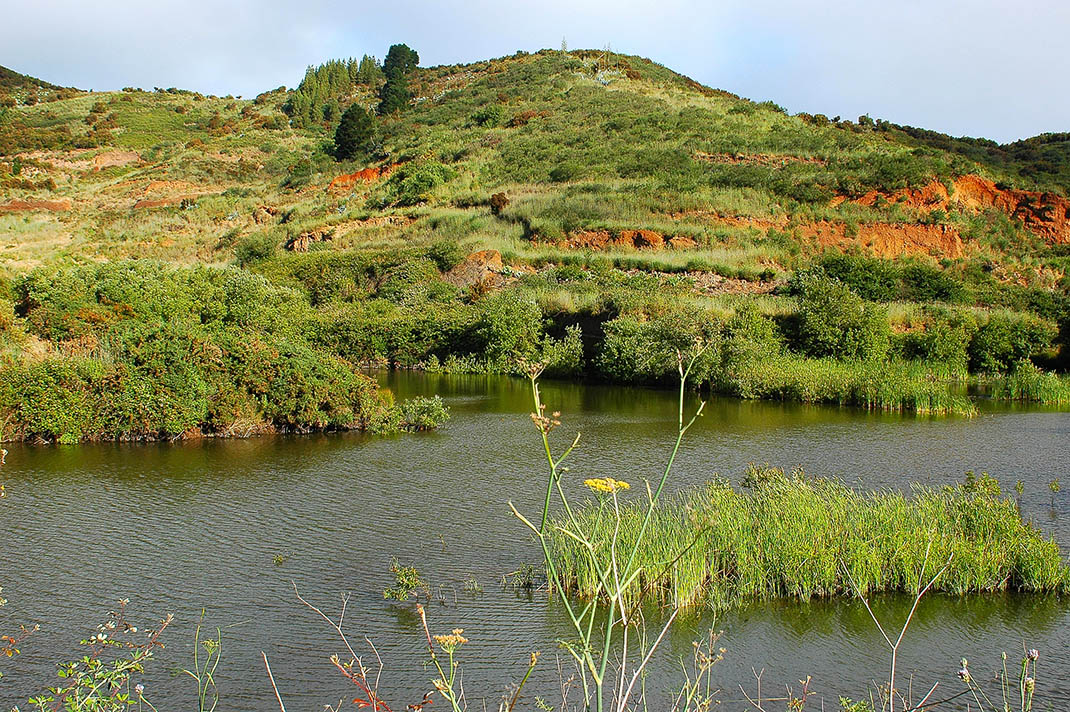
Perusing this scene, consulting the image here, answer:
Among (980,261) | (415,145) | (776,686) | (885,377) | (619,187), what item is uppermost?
(415,145)

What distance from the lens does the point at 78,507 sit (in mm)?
11523

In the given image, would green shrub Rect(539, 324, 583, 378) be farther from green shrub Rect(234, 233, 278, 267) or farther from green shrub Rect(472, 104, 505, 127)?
green shrub Rect(472, 104, 505, 127)

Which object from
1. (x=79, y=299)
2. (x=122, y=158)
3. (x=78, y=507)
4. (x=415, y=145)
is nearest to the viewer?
(x=78, y=507)

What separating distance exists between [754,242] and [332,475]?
29468mm

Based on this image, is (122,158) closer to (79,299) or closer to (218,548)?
(79,299)

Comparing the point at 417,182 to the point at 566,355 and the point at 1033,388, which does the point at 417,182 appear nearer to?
the point at 566,355

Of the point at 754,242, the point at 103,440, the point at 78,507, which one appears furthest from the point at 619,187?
the point at 78,507

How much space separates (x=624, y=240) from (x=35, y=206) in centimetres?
4100

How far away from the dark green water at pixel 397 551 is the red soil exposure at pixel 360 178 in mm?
42024

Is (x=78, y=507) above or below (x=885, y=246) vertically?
below

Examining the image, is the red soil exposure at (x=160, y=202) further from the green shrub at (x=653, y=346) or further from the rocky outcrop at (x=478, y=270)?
the green shrub at (x=653, y=346)

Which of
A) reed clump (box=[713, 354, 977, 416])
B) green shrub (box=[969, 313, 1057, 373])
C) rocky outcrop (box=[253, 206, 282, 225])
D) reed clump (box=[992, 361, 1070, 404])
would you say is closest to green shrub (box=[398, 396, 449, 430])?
reed clump (box=[713, 354, 977, 416])

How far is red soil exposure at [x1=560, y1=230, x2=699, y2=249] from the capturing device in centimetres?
3931

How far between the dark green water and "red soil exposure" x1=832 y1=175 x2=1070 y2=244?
A: 27535 mm
